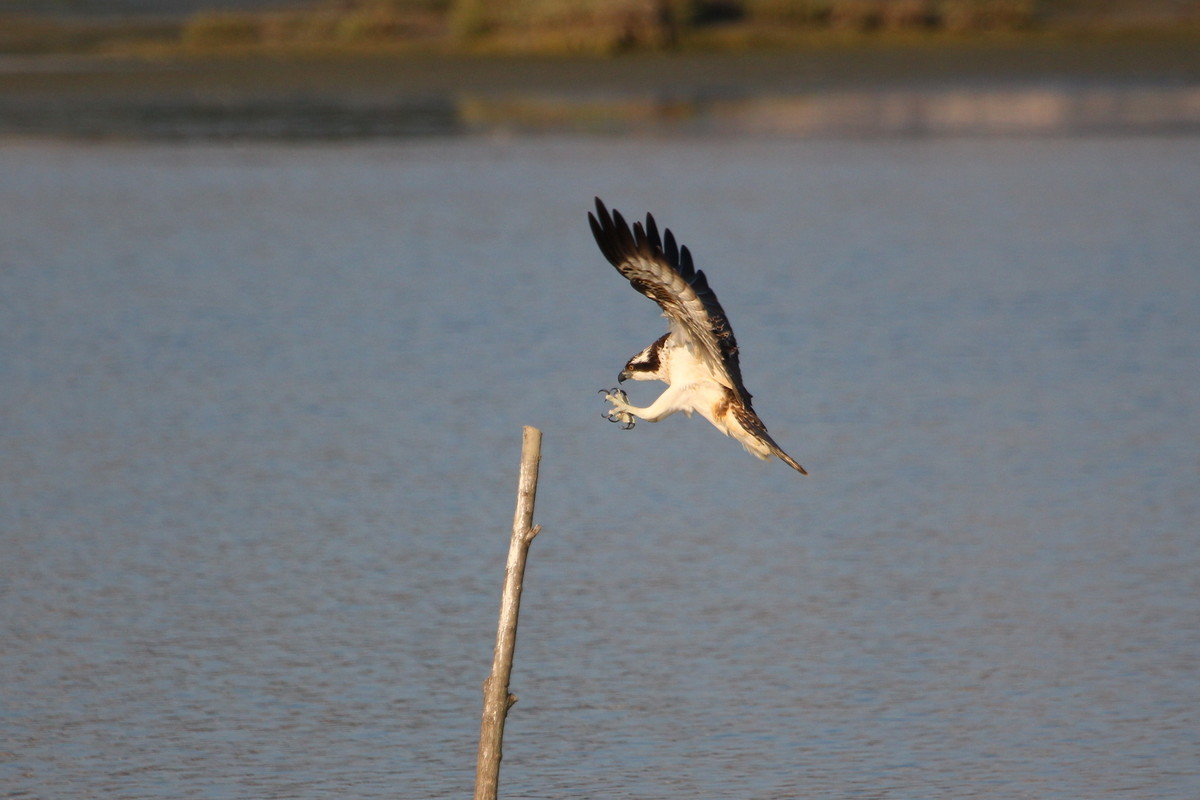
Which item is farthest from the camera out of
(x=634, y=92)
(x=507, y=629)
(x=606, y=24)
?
(x=606, y=24)

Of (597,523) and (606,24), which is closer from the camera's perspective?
(597,523)

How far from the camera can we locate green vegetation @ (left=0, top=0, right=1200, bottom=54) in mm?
35562

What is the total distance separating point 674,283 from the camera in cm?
604

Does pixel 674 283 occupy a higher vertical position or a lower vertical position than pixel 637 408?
higher

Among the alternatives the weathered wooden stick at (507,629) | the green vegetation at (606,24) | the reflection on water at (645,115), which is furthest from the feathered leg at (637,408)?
the green vegetation at (606,24)

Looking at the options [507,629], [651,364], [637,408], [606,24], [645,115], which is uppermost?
[606,24]

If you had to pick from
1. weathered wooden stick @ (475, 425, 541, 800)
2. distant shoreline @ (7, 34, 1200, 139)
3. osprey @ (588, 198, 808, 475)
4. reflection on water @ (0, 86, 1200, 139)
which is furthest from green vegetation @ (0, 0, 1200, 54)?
weathered wooden stick @ (475, 425, 541, 800)

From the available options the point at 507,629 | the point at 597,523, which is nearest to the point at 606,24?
the point at 597,523

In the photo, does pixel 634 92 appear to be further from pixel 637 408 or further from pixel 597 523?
pixel 637 408

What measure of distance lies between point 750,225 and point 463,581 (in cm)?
1256

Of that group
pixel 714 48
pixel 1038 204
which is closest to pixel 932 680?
pixel 1038 204

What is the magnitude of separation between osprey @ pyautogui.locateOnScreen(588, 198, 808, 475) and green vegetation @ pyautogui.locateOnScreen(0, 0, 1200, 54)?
2945 centimetres

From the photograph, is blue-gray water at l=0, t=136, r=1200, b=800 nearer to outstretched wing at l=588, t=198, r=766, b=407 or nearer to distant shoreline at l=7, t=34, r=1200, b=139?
outstretched wing at l=588, t=198, r=766, b=407

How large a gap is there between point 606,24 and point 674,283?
3118 centimetres
